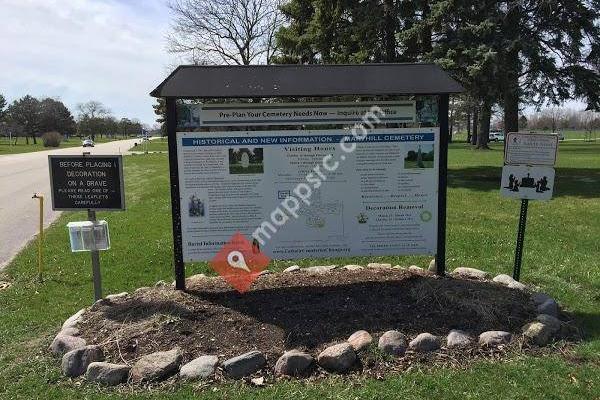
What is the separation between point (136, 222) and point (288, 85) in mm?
7631

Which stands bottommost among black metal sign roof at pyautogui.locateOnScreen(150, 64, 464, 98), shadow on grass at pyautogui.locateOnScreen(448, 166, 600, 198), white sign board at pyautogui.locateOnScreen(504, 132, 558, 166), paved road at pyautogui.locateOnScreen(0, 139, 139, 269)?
paved road at pyautogui.locateOnScreen(0, 139, 139, 269)

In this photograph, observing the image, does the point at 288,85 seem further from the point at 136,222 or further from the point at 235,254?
the point at 136,222

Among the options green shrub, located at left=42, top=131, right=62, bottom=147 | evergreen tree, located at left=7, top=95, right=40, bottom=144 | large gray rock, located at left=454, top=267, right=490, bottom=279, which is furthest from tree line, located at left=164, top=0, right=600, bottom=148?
evergreen tree, located at left=7, top=95, right=40, bottom=144

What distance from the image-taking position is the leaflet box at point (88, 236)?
5512 mm

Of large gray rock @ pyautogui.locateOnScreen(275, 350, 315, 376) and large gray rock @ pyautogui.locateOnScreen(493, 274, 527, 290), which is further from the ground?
large gray rock @ pyautogui.locateOnScreen(493, 274, 527, 290)

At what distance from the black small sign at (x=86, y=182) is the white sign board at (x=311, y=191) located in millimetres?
698

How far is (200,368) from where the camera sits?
13.7 ft

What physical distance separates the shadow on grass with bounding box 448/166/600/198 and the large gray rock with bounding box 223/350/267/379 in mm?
13722

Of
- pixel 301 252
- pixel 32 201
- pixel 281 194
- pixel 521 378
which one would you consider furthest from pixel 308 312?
pixel 32 201

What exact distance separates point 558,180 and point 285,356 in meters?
18.5

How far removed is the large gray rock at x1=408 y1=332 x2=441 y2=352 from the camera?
4.50 m

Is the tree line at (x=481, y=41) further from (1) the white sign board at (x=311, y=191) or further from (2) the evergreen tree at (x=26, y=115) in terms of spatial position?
(2) the evergreen tree at (x=26, y=115)

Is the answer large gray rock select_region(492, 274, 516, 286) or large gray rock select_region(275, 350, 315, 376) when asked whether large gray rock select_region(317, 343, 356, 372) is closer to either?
large gray rock select_region(275, 350, 315, 376)

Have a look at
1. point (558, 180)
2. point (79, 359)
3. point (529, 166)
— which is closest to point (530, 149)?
point (529, 166)
